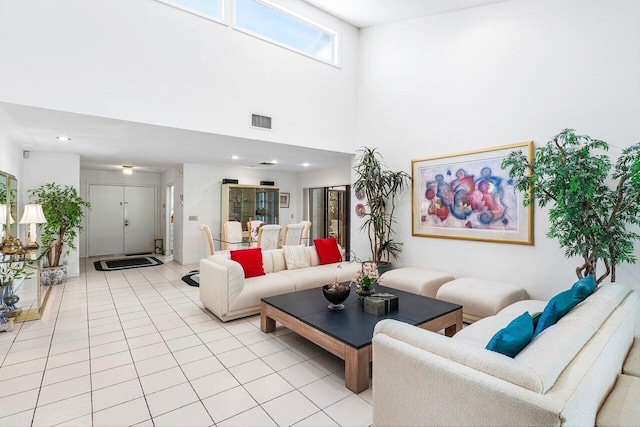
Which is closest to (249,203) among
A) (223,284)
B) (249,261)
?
(249,261)

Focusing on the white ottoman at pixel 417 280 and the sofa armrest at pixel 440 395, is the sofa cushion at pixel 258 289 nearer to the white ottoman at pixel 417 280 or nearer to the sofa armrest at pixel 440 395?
the white ottoman at pixel 417 280

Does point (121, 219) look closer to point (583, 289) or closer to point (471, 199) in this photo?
point (471, 199)

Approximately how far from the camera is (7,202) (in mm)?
4168

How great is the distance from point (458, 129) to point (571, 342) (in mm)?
3760

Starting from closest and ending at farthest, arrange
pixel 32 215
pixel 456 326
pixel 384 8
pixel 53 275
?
pixel 456 326
pixel 32 215
pixel 384 8
pixel 53 275

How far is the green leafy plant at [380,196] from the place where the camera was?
5.14 meters

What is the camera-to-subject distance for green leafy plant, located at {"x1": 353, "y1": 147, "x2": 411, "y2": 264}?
5145 mm

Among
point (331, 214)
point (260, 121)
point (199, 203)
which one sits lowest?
point (331, 214)

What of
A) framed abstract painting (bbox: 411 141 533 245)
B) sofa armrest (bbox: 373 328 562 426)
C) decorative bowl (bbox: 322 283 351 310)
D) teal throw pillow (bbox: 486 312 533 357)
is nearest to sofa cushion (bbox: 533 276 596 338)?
teal throw pillow (bbox: 486 312 533 357)

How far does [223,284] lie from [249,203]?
459 centimetres

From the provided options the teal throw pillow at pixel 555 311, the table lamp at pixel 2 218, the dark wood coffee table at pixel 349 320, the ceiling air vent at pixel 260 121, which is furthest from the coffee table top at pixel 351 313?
the table lamp at pixel 2 218

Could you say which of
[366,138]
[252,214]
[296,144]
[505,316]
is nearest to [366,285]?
[505,316]

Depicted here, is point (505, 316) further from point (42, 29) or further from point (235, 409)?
point (42, 29)

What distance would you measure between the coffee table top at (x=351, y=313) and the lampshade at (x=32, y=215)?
3.82 metres
